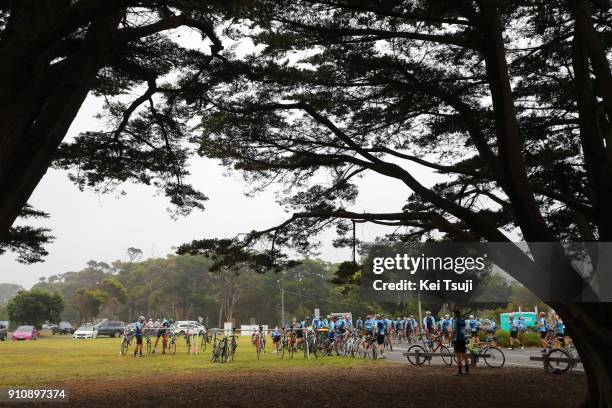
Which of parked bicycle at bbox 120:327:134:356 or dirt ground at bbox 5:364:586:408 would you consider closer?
dirt ground at bbox 5:364:586:408

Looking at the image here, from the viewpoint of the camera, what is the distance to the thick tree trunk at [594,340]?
20.5 feet

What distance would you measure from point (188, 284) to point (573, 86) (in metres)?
64.0

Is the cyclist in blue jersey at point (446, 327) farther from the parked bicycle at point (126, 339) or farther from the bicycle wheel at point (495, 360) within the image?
the parked bicycle at point (126, 339)

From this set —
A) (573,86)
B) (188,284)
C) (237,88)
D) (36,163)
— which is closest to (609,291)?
(573,86)

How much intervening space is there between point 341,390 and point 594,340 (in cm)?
461

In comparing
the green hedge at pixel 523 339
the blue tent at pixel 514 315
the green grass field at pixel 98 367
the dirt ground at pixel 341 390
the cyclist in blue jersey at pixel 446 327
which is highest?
the blue tent at pixel 514 315

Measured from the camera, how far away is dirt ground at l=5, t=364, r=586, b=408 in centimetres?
812

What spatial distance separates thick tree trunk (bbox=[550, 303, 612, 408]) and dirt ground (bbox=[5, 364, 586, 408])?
4.64 ft

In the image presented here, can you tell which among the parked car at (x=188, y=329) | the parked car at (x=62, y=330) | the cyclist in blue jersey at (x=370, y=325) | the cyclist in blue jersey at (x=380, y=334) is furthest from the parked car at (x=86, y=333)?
the cyclist in blue jersey at (x=380, y=334)

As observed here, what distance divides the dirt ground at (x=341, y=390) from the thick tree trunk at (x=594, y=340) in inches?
55.7

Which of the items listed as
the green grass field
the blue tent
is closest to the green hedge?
the blue tent

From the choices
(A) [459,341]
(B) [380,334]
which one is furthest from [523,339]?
(A) [459,341]

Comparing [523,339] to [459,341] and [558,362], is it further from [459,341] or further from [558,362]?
[459,341]

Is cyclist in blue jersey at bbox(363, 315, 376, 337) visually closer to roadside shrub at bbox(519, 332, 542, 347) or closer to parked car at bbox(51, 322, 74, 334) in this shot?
roadside shrub at bbox(519, 332, 542, 347)
